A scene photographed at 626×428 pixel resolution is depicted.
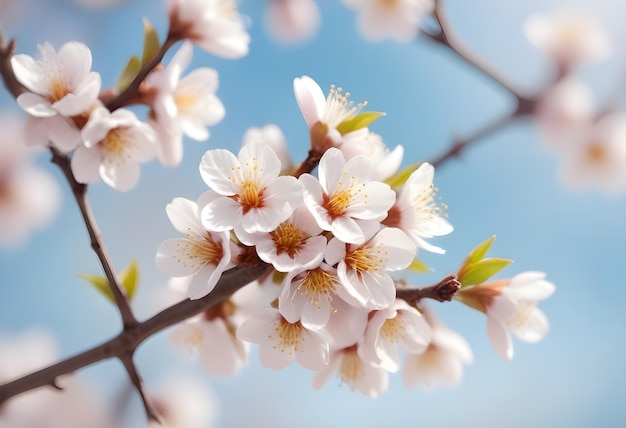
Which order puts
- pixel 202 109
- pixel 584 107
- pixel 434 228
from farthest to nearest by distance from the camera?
1. pixel 584 107
2. pixel 202 109
3. pixel 434 228

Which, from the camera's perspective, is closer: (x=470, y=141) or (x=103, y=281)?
(x=103, y=281)

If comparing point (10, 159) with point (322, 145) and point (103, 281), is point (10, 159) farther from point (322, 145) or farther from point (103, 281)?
point (322, 145)

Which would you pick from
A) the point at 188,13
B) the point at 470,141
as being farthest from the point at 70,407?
the point at 470,141

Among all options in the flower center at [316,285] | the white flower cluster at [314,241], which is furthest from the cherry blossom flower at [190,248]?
the flower center at [316,285]

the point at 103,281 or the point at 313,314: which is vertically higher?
the point at 313,314

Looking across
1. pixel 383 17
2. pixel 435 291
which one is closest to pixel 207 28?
pixel 435 291

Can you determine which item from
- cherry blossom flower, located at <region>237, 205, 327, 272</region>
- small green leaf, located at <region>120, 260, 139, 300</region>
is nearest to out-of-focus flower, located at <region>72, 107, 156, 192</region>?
small green leaf, located at <region>120, 260, 139, 300</region>

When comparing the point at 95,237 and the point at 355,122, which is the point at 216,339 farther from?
the point at 355,122

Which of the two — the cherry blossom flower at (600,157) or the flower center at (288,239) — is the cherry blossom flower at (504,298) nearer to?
the flower center at (288,239)
